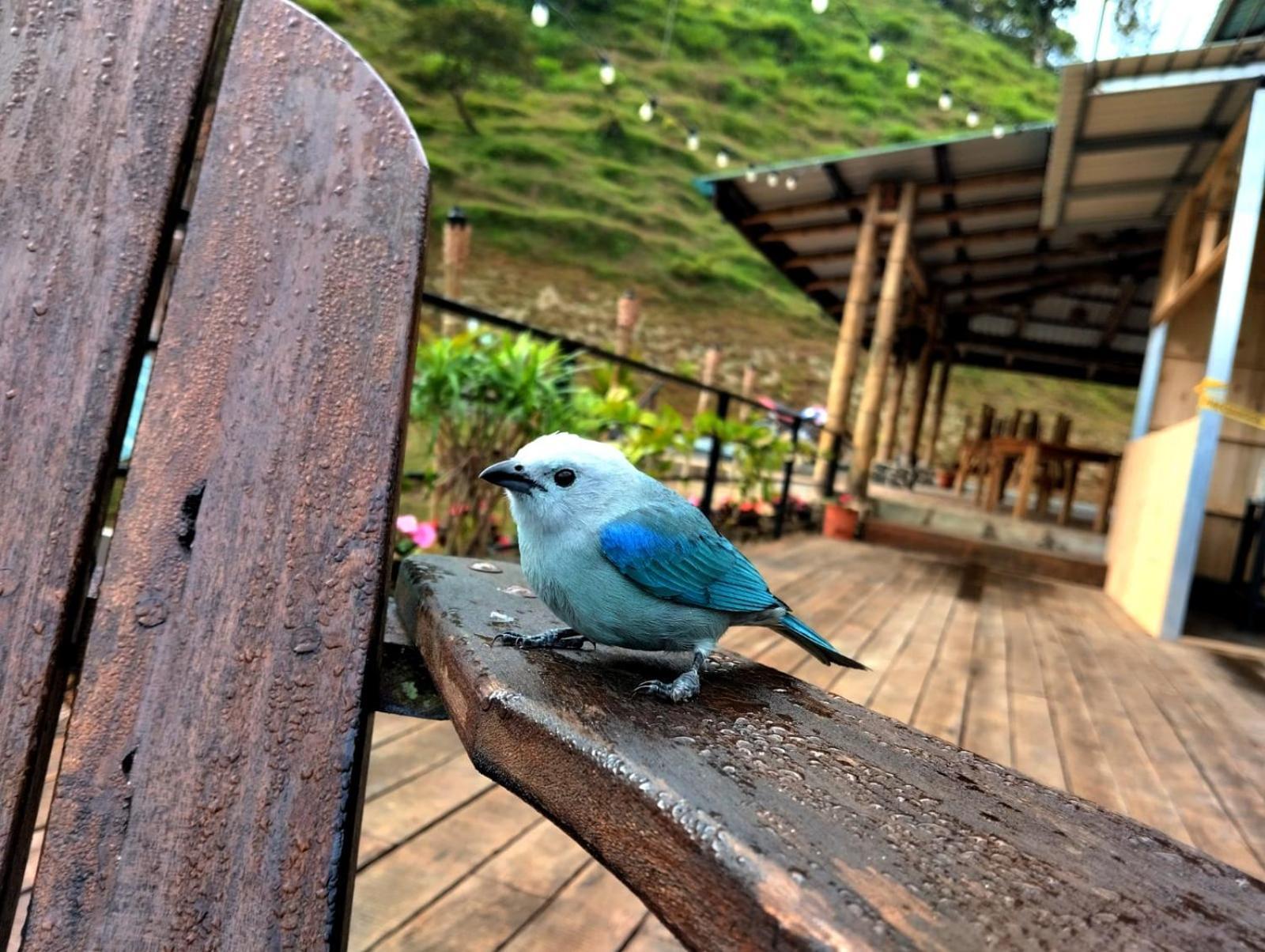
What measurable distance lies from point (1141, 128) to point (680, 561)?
6.14 m

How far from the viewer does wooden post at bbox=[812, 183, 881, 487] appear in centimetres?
771

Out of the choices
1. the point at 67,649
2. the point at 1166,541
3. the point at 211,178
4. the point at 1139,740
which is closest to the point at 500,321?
the point at 211,178

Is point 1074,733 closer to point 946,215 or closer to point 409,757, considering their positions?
point 409,757

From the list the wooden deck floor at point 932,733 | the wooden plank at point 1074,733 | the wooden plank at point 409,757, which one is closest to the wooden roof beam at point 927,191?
the wooden deck floor at point 932,733

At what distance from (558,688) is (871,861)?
0.71 feet

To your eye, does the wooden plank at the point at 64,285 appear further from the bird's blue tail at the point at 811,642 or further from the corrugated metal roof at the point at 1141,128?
the corrugated metal roof at the point at 1141,128

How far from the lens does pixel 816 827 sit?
39 centimetres

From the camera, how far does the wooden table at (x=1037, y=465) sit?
7.93 meters

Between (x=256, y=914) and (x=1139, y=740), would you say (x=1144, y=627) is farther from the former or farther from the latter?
(x=256, y=914)

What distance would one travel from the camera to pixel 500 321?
2.50 metres

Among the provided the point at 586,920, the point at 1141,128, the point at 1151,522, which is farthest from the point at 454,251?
the point at 586,920

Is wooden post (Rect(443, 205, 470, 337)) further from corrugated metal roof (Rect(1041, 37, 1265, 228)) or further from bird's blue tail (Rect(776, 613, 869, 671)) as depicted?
bird's blue tail (Rect(776, 613, 869, 671))

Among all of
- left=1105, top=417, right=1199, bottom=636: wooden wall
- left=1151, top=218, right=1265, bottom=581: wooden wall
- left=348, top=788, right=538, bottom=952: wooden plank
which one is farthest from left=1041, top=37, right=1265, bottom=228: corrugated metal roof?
left=348, top=788, right=538, bottom=952: wooden plank

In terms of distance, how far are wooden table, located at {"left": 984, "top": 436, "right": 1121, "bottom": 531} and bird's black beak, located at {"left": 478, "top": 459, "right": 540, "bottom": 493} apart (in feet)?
26.5
